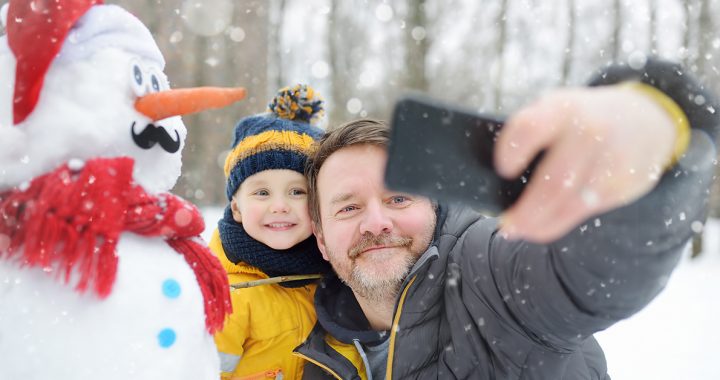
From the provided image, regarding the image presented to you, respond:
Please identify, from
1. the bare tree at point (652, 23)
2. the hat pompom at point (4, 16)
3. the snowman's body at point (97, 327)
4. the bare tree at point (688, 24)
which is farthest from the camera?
the bare tree at point (652, 23)

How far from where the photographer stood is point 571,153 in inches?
24.7

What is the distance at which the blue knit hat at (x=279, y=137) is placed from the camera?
1881mm

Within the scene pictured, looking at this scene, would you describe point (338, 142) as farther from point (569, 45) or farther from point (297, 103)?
point (569, 45)

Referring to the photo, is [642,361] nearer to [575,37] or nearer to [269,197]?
[269,197]

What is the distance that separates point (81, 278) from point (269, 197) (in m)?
0.98

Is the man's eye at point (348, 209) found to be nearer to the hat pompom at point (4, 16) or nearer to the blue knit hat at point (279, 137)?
the blue knit hat at point (279, 137)

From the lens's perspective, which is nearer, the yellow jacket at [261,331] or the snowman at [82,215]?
the snowman at [82,215]

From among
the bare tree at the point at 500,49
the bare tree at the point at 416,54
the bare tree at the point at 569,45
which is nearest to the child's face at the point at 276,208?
the bare tree at the point at 416,54

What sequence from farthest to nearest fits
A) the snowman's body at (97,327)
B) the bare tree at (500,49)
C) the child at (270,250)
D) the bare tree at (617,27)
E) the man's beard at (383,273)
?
1. the bare tree at (500,49)
2. the bare tree at (617,27)
3. the child at (270,250)
4. the man's beard at (383,273)
5. the snowman's body at (97,327)

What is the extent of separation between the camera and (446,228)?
1.69m

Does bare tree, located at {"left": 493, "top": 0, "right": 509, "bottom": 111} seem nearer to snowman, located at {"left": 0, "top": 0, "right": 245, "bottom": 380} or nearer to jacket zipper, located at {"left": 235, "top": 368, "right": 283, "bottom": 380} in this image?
jacket zipper, located at {"left": 235, "top": 368, "right": 283, "bottom": 380}

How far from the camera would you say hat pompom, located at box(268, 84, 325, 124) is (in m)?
2.00

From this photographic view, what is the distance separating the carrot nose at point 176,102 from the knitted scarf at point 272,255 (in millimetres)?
858

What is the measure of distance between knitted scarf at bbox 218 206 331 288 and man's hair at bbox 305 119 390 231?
0.12m
